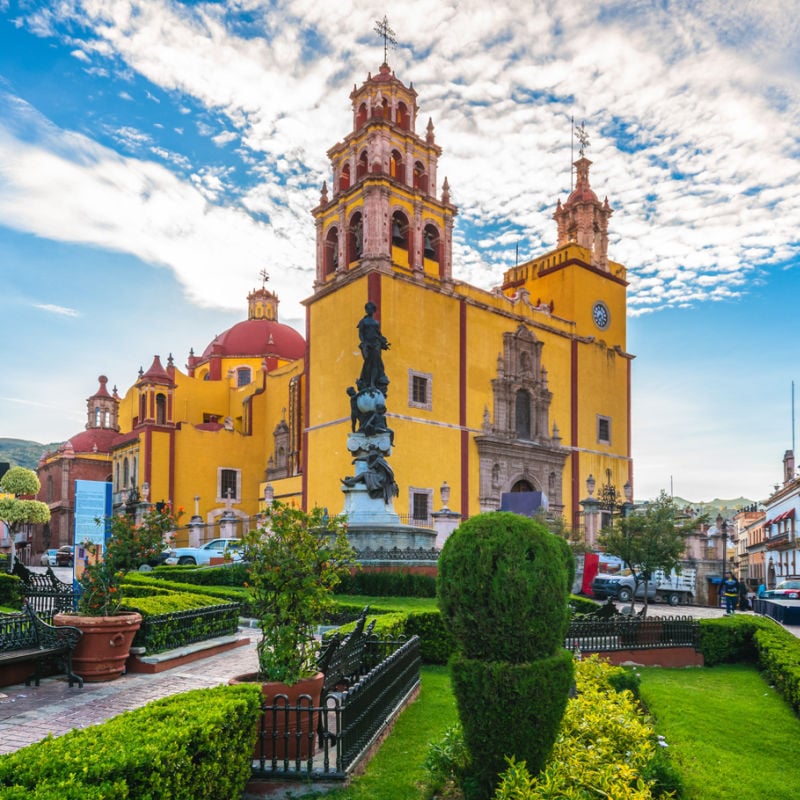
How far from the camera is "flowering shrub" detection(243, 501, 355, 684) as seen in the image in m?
5.75

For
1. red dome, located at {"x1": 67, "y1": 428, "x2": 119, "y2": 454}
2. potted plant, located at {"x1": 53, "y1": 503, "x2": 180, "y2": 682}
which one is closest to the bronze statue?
potted plant, located at {"x1": 53, "y1": 503, "x2": 180, "y2": 682}

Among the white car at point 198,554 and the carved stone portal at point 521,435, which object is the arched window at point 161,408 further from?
the carved stone portal at point 521,435

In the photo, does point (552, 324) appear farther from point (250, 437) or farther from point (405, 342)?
point (250, 437)

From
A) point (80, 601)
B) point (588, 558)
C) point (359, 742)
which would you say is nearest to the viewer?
point (359, 742)

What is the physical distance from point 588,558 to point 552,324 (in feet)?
46.7

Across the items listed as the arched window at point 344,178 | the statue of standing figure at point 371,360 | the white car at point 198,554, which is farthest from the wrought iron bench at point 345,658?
the arched window at point 344,178

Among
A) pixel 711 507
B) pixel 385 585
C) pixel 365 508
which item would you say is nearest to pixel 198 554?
pixel 365 508

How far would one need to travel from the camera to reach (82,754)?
3588mm

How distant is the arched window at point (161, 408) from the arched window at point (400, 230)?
50.3ft

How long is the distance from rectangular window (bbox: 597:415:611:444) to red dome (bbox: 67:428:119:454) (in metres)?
28.9

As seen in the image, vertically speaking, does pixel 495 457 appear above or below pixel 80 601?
above

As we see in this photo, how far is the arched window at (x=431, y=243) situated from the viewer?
3138cm

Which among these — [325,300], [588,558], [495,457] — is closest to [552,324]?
[495,457]

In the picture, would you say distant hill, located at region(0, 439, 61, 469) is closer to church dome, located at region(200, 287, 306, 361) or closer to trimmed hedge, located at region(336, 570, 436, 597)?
church dome, located at region(200, 287, 306, 361)
